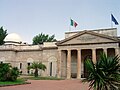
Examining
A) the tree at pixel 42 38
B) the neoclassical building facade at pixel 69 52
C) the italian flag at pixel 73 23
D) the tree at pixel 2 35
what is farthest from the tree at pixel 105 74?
the tree at pixel 42 38

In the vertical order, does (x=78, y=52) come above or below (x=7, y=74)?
above

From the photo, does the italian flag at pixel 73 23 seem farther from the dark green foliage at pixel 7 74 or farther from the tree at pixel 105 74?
the tree at pixel 105 74

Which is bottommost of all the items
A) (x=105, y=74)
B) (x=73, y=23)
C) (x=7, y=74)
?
(x=7, y=74)

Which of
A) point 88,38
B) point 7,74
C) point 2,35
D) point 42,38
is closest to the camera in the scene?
point 7,74

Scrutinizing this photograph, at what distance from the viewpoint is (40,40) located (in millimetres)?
64062

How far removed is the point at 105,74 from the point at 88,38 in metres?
23.5

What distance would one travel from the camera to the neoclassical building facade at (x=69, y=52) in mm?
32719

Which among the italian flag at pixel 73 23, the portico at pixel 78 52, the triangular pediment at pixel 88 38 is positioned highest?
the italian flag at pixel 73 23

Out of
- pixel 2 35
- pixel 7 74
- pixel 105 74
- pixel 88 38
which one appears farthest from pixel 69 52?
pixel 2 35

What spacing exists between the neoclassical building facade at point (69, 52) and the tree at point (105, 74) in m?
21.3

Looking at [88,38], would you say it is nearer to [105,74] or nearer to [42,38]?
[105,74]

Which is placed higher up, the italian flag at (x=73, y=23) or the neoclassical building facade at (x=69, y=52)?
the italian flag at (x=73, y=23)

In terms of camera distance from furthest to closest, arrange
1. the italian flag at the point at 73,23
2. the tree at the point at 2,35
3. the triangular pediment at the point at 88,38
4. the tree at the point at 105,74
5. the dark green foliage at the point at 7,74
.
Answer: the tree at the point at 2,35
the italian flag at the point at 73,23
the triangular pediment at the point at 88,38
the dark green foliage at the point at 7,74
the tree at the point at 105,74

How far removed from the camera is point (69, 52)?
35.2m
